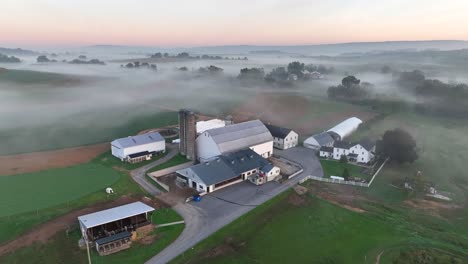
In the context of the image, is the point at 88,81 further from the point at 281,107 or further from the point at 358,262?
the point at 358,262

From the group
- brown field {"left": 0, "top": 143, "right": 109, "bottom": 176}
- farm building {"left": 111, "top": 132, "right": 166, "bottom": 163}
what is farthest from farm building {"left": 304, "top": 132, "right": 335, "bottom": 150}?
brown field {"left": 0, "top": 143, "right": 109, "bottom": 176}

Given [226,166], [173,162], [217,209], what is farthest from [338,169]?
[173,162]

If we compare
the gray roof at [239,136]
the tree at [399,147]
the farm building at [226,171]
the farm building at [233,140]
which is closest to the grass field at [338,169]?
the tree at [399,147]

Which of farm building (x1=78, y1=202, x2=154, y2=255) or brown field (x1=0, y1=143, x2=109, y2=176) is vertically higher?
farm building (x1=78, y1=202, x2=154, y2=255)

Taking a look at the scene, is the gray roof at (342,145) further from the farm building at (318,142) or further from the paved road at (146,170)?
the paved road at (146,170)

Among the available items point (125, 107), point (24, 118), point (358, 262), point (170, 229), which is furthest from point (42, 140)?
point (358, 262)

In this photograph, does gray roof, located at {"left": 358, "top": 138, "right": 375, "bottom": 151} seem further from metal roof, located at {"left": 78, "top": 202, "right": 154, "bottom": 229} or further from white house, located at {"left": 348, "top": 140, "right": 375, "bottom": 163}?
metal roof, located at {"left": 78, "top": 202, "right": 154, "bottom": 229}

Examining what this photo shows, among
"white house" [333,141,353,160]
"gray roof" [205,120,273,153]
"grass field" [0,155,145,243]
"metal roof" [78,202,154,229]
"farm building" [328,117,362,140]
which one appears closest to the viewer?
"metal roof" [78,202,154,229]

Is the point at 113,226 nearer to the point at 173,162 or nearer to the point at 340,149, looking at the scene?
the point at 173,162
